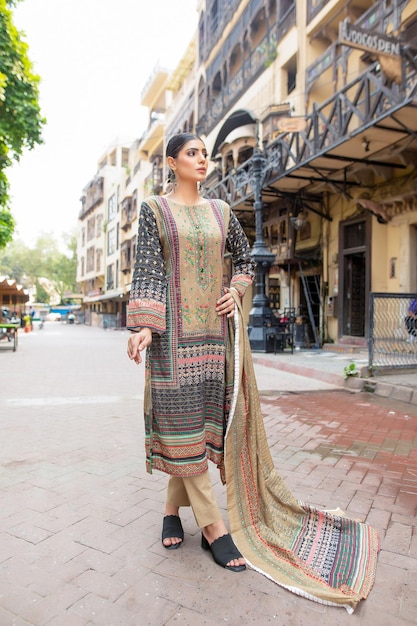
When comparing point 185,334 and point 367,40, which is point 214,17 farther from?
point 185,334

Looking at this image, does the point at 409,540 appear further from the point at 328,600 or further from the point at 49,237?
the point at 49,237

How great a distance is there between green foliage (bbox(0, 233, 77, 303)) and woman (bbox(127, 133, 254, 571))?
230 ft

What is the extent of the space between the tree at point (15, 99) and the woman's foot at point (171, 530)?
10878 millimetres

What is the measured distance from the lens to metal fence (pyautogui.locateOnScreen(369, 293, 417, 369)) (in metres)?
7.48

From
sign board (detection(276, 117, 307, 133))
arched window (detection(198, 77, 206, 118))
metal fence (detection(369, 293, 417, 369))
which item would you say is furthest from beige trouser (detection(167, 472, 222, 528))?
arched window (detection(198, 77, 206, 118))

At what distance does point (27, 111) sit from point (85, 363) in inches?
256

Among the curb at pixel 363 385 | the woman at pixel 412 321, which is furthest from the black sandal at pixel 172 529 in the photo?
the woman at pixel 412 321

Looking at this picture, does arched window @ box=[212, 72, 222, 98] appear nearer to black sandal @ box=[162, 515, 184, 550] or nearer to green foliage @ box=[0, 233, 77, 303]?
black sandal @ box=[162, 515, 184, 550]

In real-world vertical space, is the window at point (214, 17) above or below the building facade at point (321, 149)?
above

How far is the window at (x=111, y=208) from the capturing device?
46.0m

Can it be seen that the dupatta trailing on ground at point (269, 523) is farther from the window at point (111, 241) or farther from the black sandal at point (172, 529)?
the window at point (111, 241)

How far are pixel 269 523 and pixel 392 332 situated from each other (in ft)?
20.4

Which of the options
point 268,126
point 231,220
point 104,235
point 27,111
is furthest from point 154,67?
point 231,220

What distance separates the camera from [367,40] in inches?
293
